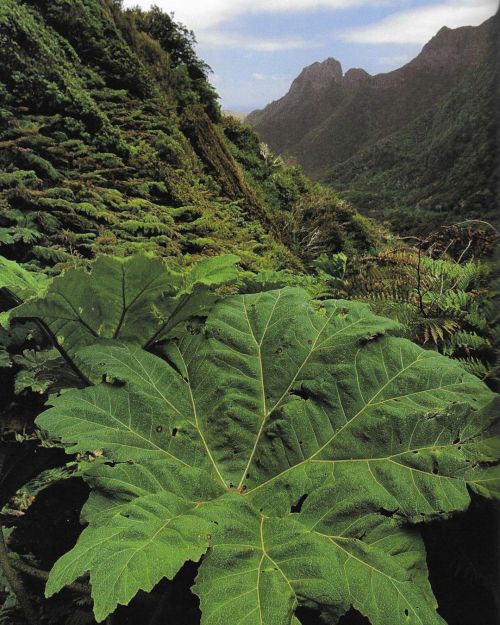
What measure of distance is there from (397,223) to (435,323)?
34.1 m

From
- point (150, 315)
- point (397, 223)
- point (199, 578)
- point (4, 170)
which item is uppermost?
point (4, 170)

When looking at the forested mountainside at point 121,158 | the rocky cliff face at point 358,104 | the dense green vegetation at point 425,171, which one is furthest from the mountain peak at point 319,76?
the forested mountainside at point 121,158

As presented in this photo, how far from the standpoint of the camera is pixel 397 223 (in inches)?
1315

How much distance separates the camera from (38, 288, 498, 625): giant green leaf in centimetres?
65

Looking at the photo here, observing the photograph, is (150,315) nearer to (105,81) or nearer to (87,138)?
(87,138)

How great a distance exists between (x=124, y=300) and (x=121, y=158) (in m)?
5.61

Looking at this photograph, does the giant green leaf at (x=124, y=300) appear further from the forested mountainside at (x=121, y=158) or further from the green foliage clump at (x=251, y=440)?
the forested mountainside at (x=121, y=158)

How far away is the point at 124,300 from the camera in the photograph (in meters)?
1.07

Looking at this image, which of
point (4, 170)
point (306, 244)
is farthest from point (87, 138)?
point (306, 244)

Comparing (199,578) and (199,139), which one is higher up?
(199,139)

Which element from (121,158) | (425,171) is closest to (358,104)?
(425,171)

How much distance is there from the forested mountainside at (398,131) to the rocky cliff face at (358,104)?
0.57 feet

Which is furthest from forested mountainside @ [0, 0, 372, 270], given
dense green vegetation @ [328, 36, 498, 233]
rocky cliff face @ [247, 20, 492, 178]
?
rocky cliff face @ [247, 20, 492, 178]

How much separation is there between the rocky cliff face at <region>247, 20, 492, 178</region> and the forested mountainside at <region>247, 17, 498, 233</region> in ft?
0.57
